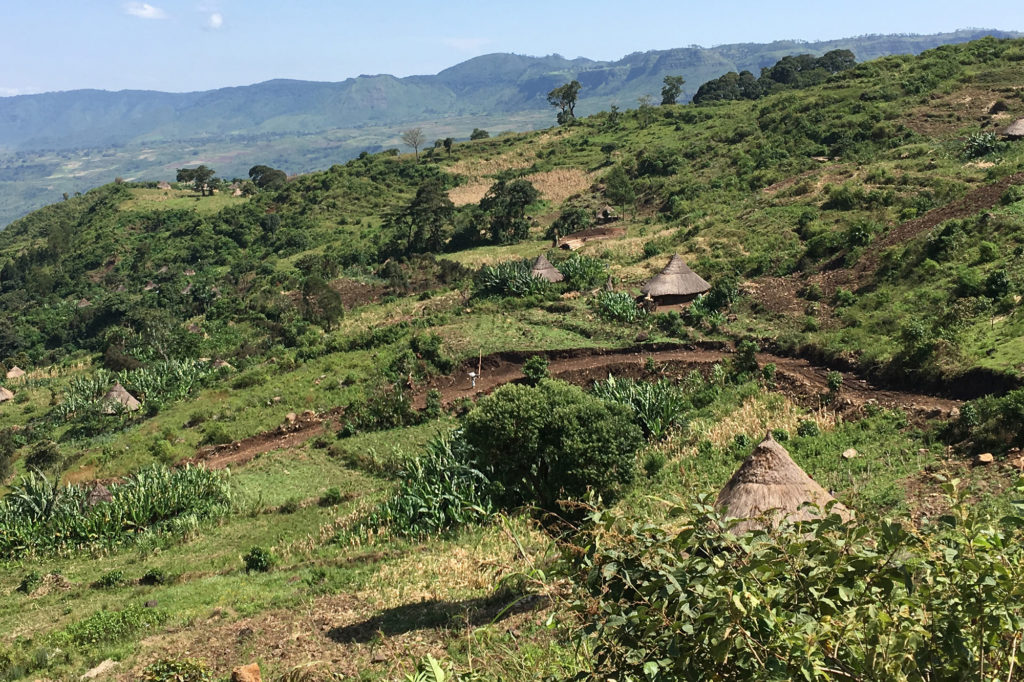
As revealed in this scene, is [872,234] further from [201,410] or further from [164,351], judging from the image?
[164,351]

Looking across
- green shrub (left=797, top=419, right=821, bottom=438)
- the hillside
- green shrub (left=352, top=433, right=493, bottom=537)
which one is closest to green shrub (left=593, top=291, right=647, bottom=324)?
the hillside

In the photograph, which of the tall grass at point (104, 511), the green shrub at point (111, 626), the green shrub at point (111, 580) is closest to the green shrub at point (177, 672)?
the green shrub at point (111, 626)

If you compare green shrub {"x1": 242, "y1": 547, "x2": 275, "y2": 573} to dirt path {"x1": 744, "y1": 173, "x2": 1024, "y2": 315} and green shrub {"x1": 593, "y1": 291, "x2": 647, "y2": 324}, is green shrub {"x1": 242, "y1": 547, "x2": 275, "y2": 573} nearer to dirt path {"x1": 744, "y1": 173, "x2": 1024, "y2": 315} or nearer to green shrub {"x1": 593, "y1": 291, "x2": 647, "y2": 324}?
green shrub {"x1": 593, "y1": 291, "x2": 647, "y2": 324}

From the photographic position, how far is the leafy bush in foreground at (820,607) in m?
2.92

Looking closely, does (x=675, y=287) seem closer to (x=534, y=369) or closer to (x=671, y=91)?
(x=534, y=369)

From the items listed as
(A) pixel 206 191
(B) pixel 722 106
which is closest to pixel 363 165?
(A) pixel 206 191

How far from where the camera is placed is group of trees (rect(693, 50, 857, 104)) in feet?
237

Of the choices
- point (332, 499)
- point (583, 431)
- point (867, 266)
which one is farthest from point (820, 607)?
point (867, 266)

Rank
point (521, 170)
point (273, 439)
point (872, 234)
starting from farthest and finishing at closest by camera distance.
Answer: point (521, 170) < point (872, 234) < point (273, 439)

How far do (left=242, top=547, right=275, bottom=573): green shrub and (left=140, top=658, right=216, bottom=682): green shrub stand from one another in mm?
4322

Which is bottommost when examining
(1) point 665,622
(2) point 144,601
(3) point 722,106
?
(2) point 144,601

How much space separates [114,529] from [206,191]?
73754 millimetres

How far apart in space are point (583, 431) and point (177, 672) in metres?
7.92

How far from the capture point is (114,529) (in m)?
15.9
